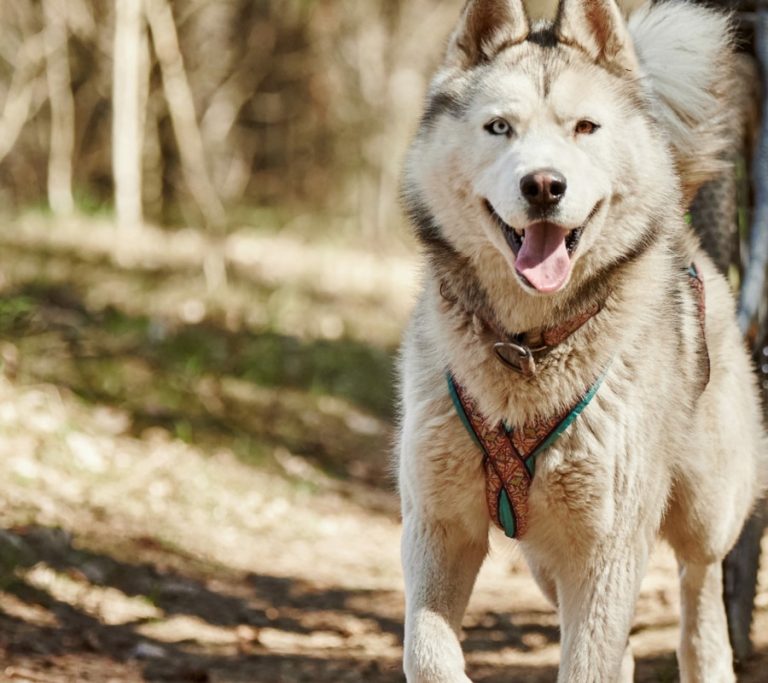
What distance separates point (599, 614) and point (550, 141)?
4.11ft

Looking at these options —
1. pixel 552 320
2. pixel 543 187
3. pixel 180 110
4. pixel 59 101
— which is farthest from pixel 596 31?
pixel 59 101

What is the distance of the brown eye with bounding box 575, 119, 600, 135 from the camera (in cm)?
303

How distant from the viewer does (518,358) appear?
125 inches

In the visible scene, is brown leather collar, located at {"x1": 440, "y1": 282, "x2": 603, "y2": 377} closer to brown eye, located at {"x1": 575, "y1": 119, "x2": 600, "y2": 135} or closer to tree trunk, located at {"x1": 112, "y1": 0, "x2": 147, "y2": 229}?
brown eye, located at {"x1": 575, "y1": 119, "x2": 600, "y2": 135}

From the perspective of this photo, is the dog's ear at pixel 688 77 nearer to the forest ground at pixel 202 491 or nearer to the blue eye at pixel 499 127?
the blue eye at pixel 499 127

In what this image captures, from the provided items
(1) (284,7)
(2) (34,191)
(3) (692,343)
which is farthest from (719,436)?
(1) (284,7)

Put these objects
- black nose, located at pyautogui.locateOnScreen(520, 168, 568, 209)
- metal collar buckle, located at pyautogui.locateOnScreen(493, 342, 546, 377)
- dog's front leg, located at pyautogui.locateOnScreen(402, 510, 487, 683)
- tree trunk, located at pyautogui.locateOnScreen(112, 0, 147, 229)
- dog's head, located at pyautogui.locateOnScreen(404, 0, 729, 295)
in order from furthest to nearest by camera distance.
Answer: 1. tree trunk, located at pyautogui.locateOnScreen(112, 0, 147, 229)
2. metal collar buckle, located at pyautogui.locateOnScreen(493, 342, 546, 377)
3. dog's front leg, located at pyautogui.locateOnScreen(402, 510, 487, 683)
4. dog's head, located at pyautogui.locateOnScreen(404, 0, 729, 295)
5. black nose, located at pyautogui.locateOnScreen(520, 168, 568, 209)

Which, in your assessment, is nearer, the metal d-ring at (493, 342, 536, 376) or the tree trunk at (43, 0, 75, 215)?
the metal d-ring at (493, 342, 536, 376)

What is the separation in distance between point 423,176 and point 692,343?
100cm

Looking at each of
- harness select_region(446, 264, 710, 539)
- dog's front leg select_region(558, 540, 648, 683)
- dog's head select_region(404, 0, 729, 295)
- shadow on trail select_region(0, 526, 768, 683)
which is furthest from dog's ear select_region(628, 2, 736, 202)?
shadow on trail select_region(0, 526, 768, 683)

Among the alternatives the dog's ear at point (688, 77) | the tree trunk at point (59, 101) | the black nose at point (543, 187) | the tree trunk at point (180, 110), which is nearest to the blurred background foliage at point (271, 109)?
the tree trunk at point (59, 101)

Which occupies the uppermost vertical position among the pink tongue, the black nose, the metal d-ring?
the black nose

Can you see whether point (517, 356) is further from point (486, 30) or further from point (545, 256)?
point (486, 30)

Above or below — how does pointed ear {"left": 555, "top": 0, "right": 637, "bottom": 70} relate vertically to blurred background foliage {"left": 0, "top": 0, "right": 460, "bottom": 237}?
above
